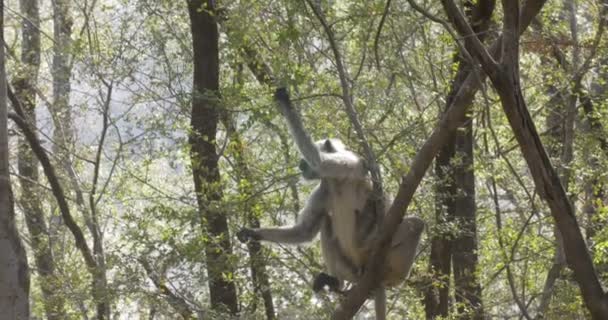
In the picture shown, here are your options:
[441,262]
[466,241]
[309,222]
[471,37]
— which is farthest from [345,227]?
[471,37]

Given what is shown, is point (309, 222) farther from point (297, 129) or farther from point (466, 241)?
point (466, 241)

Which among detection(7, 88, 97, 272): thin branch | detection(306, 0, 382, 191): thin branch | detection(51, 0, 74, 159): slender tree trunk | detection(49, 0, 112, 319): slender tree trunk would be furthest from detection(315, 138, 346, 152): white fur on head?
detection(51, 0, 74, 159): slender tree trunk

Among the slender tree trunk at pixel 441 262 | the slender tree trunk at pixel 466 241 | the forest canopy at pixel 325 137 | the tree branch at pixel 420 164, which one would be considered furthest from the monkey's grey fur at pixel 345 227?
the tree branch at pixel 420 164

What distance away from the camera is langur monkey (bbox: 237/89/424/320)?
682 cm

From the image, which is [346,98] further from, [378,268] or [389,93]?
[389,93]

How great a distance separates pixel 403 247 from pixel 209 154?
1.62m

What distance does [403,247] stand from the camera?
7.05 metres

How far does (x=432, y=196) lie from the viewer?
737cm

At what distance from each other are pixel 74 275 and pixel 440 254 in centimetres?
344

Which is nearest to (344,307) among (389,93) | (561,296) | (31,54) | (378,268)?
(378,268)

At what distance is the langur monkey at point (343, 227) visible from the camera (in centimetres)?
682

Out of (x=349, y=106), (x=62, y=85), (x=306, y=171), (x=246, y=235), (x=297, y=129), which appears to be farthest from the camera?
(x=62, y=85)

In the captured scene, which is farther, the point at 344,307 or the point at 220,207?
the point at 220,207

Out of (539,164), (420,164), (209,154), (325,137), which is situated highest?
(325,137)
